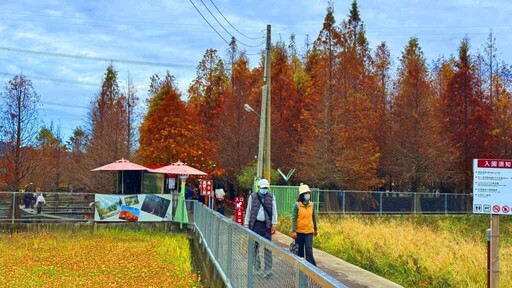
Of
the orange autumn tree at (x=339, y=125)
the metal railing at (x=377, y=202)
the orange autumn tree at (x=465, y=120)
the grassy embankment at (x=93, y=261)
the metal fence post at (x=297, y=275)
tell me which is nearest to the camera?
the metal fence post at (x=297, y=275)

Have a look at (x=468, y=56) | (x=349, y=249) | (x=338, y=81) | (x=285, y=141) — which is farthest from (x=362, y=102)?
(x=349, y=249)

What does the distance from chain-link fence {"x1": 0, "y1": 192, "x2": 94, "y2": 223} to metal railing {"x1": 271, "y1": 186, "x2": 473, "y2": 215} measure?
911cm

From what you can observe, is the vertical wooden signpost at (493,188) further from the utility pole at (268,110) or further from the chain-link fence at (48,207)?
the chain-link fence at (48,207)


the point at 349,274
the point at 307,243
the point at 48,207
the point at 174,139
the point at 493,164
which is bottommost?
the point at 349,274

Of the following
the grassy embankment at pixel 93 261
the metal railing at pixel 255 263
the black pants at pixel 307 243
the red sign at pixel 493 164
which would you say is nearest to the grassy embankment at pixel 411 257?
the black pants at pixel 307 243

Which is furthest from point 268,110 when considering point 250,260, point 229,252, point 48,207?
point 250,260

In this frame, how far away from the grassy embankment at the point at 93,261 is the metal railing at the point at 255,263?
1718 millimetres

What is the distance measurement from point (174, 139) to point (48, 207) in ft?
59.4

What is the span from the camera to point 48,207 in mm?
24062

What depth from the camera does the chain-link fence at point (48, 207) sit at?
919 inches

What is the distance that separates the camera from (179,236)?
22250mm

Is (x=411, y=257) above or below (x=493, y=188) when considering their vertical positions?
below

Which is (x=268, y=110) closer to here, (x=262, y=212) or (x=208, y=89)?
(x=262, y=212)

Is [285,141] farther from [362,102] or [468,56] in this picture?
[468,56]
